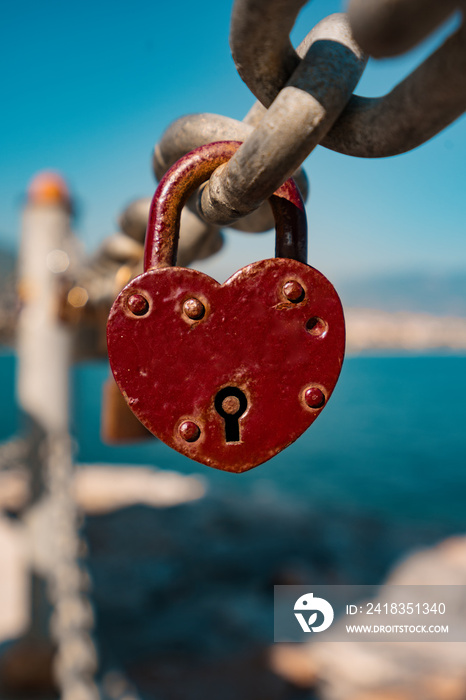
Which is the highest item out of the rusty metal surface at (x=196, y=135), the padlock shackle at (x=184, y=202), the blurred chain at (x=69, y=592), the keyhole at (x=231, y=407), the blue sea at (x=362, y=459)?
the blue sea at (x=362, y=459)

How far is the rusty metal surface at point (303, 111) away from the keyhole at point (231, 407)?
8.7 inches

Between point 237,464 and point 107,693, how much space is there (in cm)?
414

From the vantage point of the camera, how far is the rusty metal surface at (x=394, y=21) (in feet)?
1.22

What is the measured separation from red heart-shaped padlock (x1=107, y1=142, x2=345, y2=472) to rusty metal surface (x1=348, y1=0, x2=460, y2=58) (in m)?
0.26

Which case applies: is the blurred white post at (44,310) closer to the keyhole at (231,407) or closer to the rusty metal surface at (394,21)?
the keyhole at (231,407)

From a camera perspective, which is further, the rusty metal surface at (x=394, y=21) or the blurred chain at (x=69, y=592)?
the blurred chain at (x=69, y=592)

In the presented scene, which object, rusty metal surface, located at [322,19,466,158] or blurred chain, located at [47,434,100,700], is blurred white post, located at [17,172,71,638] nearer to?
blurred chain, located at [47,434,100,700]

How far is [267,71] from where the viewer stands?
1.62ft

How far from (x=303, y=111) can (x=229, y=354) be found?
0.87 feet

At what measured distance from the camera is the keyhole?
0.64m

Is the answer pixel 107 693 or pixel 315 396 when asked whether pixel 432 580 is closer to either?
pixel 107 693

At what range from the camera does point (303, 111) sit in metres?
0.47

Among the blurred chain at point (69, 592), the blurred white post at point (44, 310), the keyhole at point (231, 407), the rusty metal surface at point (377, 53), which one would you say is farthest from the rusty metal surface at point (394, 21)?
the blurred white post at point (44, 310)

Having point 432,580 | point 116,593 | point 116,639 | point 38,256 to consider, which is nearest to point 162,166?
point 38,256
